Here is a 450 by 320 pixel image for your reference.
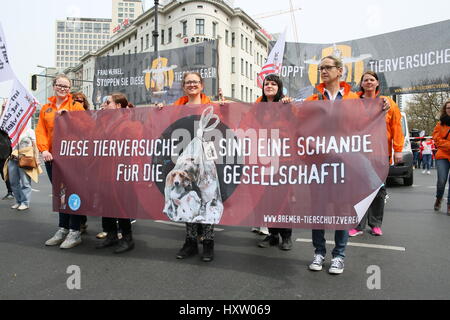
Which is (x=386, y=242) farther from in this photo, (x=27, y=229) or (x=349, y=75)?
(x=27, y=229)

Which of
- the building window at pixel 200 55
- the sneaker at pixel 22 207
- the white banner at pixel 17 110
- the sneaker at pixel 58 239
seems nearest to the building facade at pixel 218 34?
the building window at pixel 200 55

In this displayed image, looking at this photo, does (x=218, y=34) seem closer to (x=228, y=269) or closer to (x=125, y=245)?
(x=125, y=245)

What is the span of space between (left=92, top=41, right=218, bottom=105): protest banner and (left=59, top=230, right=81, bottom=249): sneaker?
5.12 metres

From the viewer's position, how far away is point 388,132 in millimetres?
4223

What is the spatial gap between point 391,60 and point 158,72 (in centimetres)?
562

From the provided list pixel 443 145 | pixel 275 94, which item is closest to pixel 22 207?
pixel 275 94

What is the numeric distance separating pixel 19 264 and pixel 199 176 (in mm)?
2028

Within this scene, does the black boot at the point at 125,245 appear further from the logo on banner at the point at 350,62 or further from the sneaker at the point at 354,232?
the logo on banner at the point at 350,62

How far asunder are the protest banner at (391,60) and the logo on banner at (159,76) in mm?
3181

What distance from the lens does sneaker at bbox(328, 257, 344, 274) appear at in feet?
10.5

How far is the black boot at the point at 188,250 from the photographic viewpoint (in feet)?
12.3

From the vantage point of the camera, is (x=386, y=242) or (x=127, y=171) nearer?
(x=127, y=171)

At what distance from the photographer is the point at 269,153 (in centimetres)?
342
